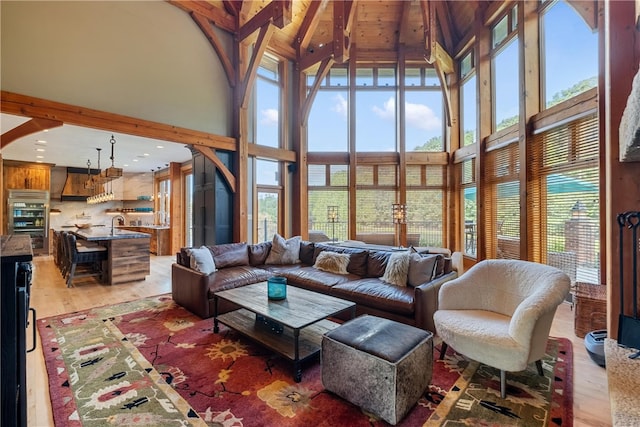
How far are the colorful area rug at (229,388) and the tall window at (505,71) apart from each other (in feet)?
14.6

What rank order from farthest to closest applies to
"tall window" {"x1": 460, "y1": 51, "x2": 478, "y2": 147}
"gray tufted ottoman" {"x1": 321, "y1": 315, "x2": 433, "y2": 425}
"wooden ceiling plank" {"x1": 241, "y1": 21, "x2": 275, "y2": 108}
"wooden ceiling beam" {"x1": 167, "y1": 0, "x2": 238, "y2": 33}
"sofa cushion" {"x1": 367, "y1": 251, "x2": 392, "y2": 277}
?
"tall window" {"x1": 460, "y1": 51, "x2": 478, "y2": 147}, "wooden ceiling plank" {"x1": 241, "y1": 21, "x2": 275, "y2": 108}, "wooden ceiling beam" {"x1": 167, "y1": 0, "x2": 238, "y2": 33}, "sofa cushion" {"x1": 367, "y1": 251, "x2": 392, "y2": 277}, "gray tufted ottoman" {"x1": 321, "y1": 315, "x2": 433, "y2": 425}

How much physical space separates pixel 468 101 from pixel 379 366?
23.2 feet

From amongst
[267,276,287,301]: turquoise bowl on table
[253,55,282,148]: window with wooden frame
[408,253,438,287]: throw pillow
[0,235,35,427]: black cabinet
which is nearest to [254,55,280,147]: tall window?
[253,55,282,148]: window with wooden frame

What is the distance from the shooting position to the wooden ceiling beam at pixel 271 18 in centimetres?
466

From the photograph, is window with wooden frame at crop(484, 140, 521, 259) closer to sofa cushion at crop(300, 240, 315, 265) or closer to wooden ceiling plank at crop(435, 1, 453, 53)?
wooden ceiling plank at crop(435, 1, 453, 53)

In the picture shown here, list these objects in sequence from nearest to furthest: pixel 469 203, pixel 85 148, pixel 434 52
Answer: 1. pixel 434 52
2. pixel 85 148
3. pixel 469 203

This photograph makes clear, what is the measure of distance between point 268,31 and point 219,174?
2.84m

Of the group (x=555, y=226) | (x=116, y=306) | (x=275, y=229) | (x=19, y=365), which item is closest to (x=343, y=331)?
(x=19, y=365)

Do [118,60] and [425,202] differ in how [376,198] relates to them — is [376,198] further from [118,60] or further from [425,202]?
[118,60]

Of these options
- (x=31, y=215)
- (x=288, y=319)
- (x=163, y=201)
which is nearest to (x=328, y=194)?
(x=288, y=319)

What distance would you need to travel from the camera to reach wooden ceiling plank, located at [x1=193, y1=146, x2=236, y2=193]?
5500 millimetres

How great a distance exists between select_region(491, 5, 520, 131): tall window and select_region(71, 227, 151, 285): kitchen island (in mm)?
7435

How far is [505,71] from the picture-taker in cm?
574

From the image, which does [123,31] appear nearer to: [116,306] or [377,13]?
[116,306]
